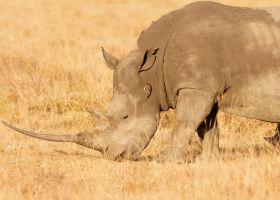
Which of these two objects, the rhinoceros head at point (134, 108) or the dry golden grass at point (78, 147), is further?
the rhinoceros head at point (134, 108)

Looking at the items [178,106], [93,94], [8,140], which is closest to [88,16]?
[93,94]

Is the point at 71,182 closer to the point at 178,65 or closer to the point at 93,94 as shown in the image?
the point at 178,65

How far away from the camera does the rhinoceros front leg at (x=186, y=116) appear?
729 centimetres

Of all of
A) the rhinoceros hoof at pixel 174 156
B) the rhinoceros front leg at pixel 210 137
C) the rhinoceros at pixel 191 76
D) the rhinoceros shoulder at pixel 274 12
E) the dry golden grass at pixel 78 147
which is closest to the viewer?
the dry golden grass at pixel 78 147

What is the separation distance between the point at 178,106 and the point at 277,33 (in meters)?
1.21

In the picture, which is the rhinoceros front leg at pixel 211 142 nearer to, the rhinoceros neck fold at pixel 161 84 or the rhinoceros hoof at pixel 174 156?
the rhinoceros hoof at pixel 174 156

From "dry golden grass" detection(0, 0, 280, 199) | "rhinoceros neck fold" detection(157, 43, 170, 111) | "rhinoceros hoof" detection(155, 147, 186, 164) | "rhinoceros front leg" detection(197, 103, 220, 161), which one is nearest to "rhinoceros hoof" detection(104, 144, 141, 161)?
Result: "dry golden grass" detection(0, 0, 280, 199)

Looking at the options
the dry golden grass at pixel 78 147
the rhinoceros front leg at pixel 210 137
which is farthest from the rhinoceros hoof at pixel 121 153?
the rhinoceros front leg at pixel 210 137

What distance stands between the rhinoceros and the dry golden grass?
0.36 meters

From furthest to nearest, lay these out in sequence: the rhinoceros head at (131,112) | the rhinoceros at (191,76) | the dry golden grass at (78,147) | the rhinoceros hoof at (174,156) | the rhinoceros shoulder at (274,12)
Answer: the rhinoceros head at (131,112)
the rhinoceros shoulder at (274,12)
the rhinoceros hoof at (174,156)
the rhinoceros at (191,76)
the dry golden grass at (78,147)

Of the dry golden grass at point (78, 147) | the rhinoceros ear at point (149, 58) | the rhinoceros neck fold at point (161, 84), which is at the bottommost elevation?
the dry golden grass at point (78, 147)

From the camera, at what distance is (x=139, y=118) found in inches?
301

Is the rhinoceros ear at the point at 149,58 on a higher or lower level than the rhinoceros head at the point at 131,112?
higher

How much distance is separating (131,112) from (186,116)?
0.64 meters
